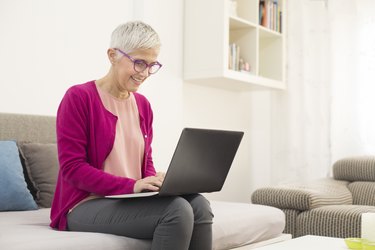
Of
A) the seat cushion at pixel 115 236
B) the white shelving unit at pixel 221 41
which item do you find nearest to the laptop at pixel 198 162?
the seat cushion at pixel 115 236

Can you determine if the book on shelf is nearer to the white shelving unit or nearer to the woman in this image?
the white shelving unit

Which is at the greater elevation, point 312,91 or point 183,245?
point 312,91

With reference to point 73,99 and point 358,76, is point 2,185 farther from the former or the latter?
point 358,76

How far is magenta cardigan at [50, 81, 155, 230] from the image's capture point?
1.85 metres

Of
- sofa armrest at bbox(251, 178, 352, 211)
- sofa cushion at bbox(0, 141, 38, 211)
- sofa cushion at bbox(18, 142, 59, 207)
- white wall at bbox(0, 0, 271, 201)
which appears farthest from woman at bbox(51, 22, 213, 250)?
sofa armrest at bbox(251, 178, 352, 211)

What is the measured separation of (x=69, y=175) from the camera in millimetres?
1860

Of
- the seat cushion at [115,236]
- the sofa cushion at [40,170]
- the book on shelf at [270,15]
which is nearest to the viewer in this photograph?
the seat cushion at [115,236]

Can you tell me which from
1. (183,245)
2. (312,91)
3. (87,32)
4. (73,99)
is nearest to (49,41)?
(87,32)

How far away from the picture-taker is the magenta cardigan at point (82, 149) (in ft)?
6.06

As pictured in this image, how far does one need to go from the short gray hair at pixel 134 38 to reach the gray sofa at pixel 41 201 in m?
0.67

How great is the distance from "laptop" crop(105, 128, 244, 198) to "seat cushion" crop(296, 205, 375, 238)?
1113 millimetres

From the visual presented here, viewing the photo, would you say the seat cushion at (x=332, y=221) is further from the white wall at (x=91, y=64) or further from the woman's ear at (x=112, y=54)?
the woman's ear at (x=112, y=54)

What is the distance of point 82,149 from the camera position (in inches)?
75.0

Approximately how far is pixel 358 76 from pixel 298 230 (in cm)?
156
